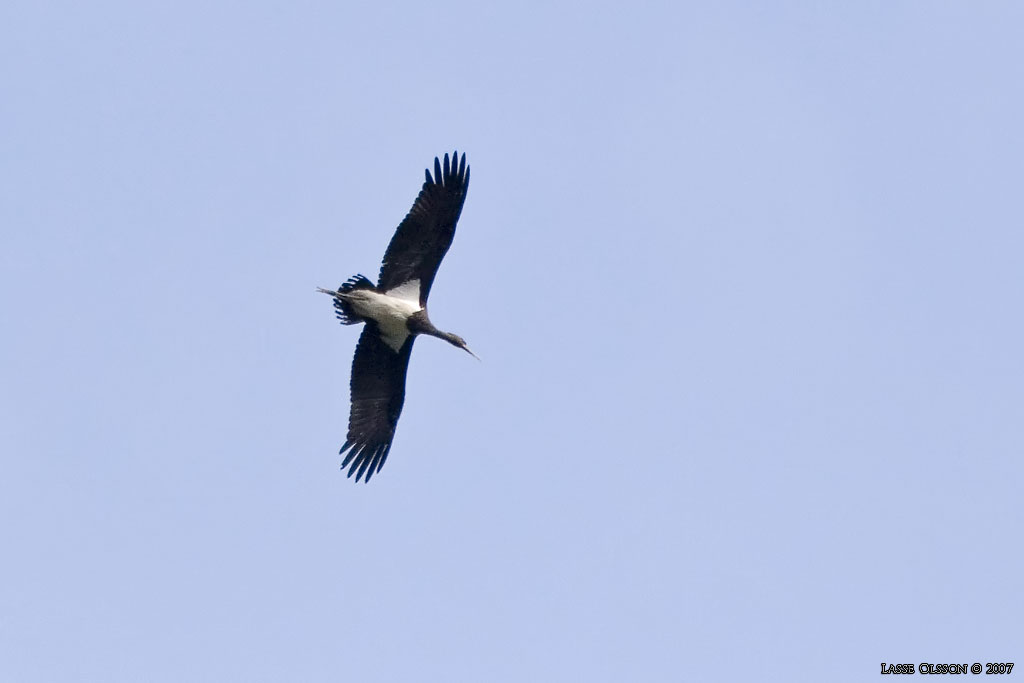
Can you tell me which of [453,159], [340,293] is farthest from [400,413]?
[453,159]

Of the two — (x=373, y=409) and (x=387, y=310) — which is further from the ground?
(x=387, y=310)

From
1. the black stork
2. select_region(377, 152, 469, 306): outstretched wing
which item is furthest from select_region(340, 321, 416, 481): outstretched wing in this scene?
select_region(377, 152, 469, 306): outstretched wing

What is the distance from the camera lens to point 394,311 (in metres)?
22.0

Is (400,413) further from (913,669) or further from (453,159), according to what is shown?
(913,669)

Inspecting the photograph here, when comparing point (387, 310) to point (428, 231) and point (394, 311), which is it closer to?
point (394, 311)

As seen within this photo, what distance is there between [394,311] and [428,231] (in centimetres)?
148

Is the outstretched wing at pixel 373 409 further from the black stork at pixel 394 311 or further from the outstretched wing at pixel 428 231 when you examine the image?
the outstretched wing at pixel 428 231

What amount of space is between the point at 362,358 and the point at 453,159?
12.7 ft

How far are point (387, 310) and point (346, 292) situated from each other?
74 cm

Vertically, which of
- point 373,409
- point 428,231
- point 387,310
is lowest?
point 373,409

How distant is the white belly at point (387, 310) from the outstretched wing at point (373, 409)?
A: 19.6 inches

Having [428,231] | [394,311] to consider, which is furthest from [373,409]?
[428,231]

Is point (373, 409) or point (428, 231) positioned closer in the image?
point (428, 231)

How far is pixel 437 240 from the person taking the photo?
21.6 metres
